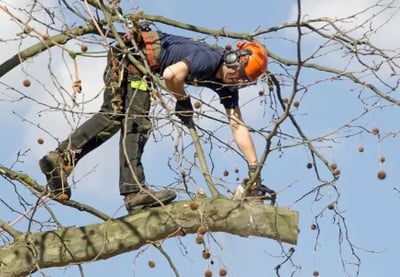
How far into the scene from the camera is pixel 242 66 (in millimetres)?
5426

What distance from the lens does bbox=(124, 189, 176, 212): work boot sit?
208 inches

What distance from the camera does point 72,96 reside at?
4.91m

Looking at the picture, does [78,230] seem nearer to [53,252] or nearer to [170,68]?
[53,252]

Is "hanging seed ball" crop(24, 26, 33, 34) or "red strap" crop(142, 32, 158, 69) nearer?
"hanging seed ball" crop(24, 26, 33, 34)

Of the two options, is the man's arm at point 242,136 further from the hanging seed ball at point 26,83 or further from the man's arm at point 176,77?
the hanging seed ball at point 26,83

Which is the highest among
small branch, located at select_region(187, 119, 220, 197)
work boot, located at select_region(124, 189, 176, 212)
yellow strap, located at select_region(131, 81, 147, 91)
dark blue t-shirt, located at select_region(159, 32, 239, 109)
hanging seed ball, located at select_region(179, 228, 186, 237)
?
dark blue t-shirt, located at select_region(159, 32, 239, 109)

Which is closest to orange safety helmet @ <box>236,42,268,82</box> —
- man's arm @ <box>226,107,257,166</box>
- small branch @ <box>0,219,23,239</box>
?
man's arm @ <box>226,107,257,166</box>

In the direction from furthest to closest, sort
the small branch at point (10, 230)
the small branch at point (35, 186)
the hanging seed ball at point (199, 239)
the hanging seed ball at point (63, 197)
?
1. the small branch at point (35, 186)
2. the small branch at point (10, 230)
3. the hanging seed ball at point (63, 197)
4. the hanging seed ball at point (199, 239)

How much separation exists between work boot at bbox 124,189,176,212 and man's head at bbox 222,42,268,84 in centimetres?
A: 71

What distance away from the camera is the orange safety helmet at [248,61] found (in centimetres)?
542

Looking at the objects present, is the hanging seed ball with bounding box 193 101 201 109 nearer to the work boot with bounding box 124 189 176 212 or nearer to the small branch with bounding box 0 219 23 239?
the work boot with bounding box 124 189 176 212

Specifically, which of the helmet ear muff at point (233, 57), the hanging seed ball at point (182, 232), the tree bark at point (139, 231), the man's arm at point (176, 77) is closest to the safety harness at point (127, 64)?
the man's arm at point (176, 77)

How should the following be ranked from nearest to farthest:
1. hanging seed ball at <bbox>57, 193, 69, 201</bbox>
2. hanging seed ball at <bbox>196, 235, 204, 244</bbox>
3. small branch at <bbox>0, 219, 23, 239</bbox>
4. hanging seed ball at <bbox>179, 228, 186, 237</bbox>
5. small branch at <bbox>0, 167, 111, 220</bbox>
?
hanging seed ball at <bbox>196, 235, 204, 244</bbox>, hanging seed ball at <bbox>179, 228, 186, 237</bbox>, hanging seed ball at <bbox>57, 193, 69, 201</bbox>, small branch at <bbox>0, 219, 23, 239</bbox>, small branch at <bbox>0, 167, 111, 220</bbox>

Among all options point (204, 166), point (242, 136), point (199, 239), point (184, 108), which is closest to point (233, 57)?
point (184, 108)
